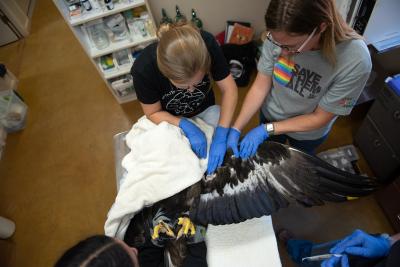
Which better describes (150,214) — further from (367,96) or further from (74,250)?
(367,96)

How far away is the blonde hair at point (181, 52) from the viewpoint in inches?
37.7

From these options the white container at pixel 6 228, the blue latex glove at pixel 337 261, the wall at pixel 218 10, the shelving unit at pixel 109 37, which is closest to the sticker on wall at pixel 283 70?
the blue latex glove at pixel 337 261

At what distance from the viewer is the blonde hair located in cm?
96

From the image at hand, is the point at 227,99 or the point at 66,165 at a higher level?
the point at 227,99

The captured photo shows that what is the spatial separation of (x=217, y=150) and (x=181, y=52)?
0.46 meters

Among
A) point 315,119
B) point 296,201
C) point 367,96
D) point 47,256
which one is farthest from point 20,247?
point 367,96

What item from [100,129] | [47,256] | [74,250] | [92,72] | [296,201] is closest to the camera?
[74,250]

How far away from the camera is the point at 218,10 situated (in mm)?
2381

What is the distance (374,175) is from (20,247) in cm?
253

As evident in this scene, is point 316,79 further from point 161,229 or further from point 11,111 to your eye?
point 11,111

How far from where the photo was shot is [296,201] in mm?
1038

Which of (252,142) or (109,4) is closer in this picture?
(252,142)

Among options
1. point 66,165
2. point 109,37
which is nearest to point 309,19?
point 109,37

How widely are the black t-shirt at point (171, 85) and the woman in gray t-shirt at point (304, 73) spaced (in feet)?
0.66
